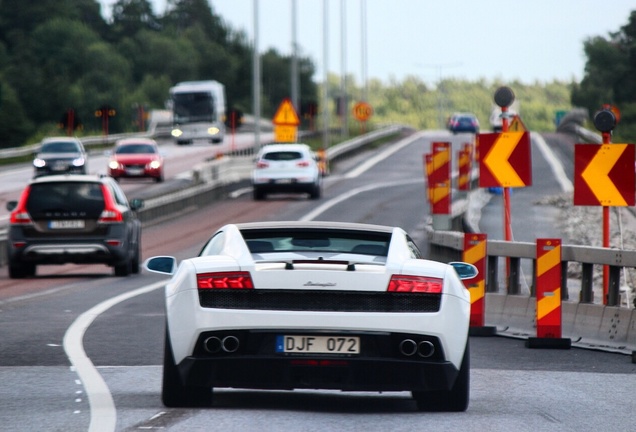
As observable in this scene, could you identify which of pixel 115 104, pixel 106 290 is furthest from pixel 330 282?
pixel 115 104

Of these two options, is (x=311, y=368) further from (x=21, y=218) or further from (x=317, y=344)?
(x=21, y=218)

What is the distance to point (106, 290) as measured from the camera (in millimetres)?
21391

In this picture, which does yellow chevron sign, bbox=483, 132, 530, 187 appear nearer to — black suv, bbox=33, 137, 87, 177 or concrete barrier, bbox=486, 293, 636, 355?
concrete barrier, bbox=486, 293, 636, 355

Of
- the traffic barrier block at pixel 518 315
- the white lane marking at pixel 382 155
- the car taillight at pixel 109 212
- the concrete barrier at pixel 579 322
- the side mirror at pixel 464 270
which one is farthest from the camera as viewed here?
the white lane marking at pixel 382 155

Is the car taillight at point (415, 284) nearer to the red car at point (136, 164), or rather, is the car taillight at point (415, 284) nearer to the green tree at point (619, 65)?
the red car at point (136, 164)

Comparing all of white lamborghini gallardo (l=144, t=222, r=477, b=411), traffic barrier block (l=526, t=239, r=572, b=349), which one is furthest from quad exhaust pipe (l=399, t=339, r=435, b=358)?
traffic barrier block (l=526, t=239, r=572, b=349)

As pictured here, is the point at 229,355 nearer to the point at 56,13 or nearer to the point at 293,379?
the point at 293,379

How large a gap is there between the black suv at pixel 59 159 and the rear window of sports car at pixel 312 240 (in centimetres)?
4761

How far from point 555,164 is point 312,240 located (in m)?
55.1

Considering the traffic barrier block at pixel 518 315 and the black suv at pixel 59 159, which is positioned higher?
the traffic barrier block at pixel 518 315

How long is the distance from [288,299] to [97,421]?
1.25 metres

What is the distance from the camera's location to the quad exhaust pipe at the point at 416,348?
8.92m

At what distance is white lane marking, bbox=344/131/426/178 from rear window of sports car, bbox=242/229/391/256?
2046 inches

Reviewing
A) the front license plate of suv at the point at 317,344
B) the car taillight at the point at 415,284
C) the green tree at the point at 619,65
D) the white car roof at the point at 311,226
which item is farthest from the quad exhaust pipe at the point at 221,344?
the green tree at the point at 619,65
